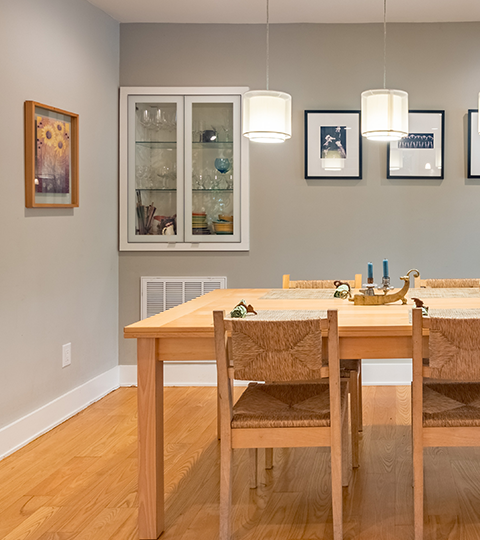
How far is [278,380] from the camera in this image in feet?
6.12

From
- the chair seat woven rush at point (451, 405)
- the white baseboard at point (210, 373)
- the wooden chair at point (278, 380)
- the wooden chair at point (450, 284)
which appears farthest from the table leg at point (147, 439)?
the white baseboard at point (210, 373)

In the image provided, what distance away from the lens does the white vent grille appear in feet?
14.2

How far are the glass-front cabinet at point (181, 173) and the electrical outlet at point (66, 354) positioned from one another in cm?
96

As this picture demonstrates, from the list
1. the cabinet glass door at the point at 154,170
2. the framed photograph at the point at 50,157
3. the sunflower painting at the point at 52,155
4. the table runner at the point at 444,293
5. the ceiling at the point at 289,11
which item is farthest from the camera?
the cabinet glass door at the point at 154,170

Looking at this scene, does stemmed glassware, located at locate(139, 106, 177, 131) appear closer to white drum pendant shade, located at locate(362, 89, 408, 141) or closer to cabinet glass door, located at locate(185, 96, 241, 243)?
cabinet glass door, located at locate(185, 96, 241, 243)

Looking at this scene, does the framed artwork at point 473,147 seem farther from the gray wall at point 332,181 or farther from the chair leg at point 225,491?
the chair leg at point 225,491

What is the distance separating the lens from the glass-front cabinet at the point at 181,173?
4289 mm

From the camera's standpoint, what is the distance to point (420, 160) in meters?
4.25

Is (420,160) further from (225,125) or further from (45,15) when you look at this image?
(45,15)

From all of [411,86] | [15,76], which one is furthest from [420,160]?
[15,76]

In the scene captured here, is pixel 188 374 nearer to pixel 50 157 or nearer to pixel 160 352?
pixel 50 157

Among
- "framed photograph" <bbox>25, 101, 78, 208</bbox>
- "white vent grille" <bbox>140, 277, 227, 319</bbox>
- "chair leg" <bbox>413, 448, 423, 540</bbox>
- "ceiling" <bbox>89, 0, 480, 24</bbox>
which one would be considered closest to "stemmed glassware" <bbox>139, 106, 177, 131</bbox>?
"ceiling" <bbox>89, 0, 480, 24</bbox>

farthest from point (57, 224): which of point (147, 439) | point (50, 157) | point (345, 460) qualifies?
point (345, 460)

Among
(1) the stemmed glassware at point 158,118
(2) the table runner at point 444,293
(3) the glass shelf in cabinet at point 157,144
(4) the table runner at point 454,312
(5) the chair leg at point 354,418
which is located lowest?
(5) the chair leg at point 354,418
